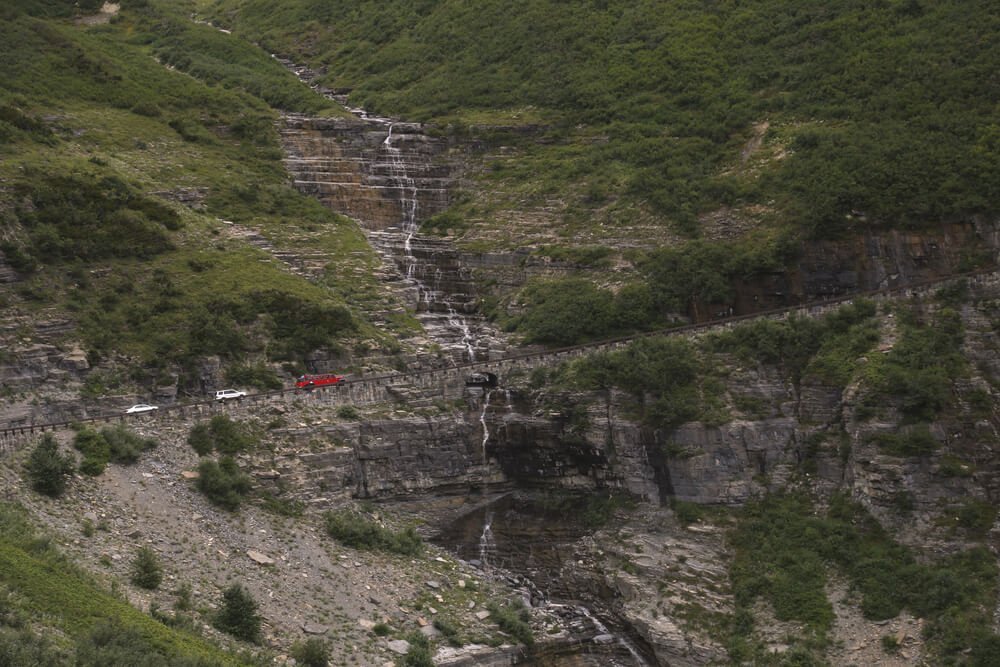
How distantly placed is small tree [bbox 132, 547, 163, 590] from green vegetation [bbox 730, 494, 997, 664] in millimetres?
24137

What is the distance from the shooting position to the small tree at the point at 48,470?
154 feet

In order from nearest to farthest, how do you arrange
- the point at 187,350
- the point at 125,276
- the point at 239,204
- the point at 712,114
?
the point at 187,350 → the point at 125,276 → the point at 239,204 → the point at 712,114

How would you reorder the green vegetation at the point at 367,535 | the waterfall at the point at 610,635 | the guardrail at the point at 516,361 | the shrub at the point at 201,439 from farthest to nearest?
the guardrail at the point at 516,361
the shrub at the point at 201,439
the green vegetation at the point at 367,535
the waterfall at the point at 610,635

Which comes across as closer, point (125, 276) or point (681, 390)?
point (681, 390)

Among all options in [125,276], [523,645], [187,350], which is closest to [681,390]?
[523,645]

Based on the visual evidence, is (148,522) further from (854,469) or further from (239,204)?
(239,204)

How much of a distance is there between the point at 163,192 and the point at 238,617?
43.8 metres

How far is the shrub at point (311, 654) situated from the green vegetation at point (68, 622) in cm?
380

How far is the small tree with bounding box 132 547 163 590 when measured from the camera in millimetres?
42969

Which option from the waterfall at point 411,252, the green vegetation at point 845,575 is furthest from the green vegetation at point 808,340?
the waterfall at point 411,252

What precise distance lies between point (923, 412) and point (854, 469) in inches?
164

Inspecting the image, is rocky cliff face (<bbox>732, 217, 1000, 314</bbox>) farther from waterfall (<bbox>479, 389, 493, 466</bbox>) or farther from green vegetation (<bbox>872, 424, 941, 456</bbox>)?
waterfall (<bbox>479, 389, 493, 466</bbox>)

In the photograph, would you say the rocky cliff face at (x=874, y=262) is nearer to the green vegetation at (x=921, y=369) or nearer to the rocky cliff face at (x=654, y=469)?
the rocky cliff face at (x=654, y=469)

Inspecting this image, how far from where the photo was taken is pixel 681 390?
60062mm
